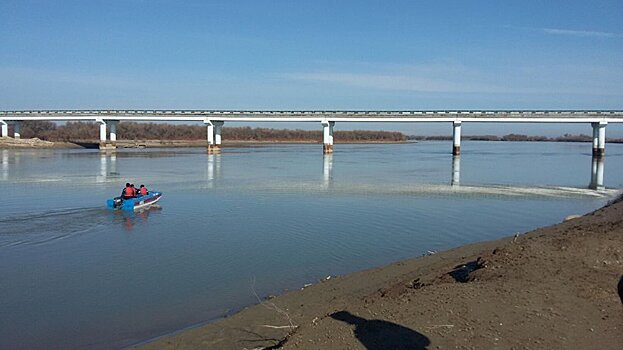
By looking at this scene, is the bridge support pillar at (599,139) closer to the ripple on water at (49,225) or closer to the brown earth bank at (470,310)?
the ripple on water at (49,225)

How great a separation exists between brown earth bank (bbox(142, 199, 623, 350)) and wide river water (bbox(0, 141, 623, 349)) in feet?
5.05

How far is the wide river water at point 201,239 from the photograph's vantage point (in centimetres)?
1045

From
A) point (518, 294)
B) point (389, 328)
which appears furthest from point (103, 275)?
point (518, 294)

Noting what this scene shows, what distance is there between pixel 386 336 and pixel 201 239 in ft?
39.9

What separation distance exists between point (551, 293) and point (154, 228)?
15.3m

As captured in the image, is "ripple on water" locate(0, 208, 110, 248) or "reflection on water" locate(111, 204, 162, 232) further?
"reflection on water" locate(111, 204, 162, 232)

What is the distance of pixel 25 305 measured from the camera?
1095cm

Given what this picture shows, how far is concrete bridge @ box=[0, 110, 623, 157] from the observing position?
71.9 metres

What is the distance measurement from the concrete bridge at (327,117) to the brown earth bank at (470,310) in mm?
67016

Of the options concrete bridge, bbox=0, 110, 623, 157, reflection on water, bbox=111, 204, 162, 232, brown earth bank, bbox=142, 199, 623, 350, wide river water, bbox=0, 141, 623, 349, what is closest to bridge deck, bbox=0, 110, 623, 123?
concrete bridge, bbox=0, 110, 623, 157

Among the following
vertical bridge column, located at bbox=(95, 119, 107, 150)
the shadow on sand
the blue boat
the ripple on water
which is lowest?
the ripple on water

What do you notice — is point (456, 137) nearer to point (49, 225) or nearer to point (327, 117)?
point (327, 117)

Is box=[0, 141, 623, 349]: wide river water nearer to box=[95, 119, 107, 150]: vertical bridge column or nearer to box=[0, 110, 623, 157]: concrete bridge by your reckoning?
box=[0, 110, 623, 157]: concrete bridge

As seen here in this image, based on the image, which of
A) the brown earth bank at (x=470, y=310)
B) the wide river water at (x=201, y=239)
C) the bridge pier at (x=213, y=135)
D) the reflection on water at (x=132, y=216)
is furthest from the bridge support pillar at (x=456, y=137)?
the brown earth bank at (x=470, y=310)
